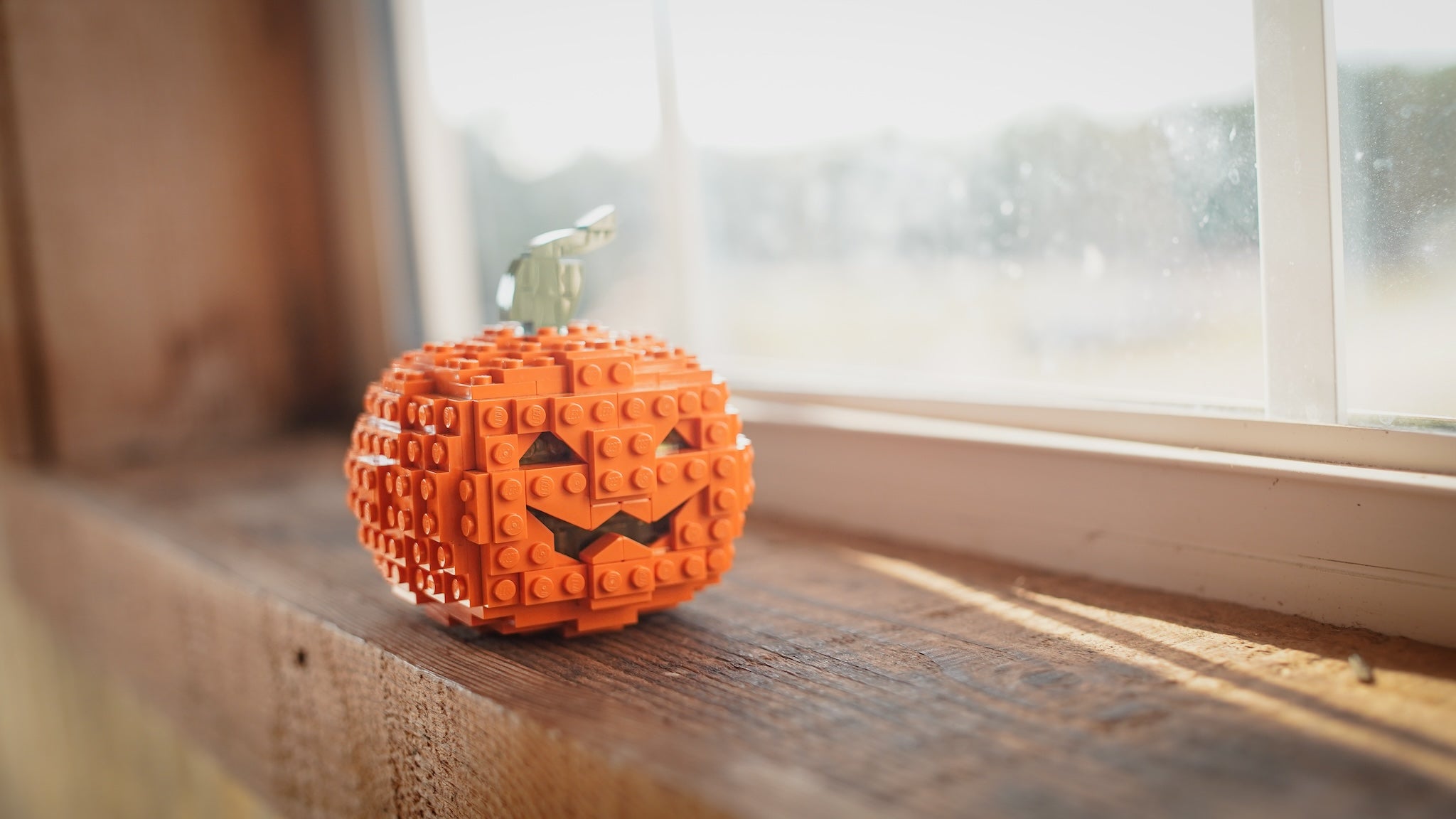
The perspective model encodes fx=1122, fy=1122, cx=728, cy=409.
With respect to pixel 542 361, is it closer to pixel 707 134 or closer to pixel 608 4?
pixel 707 134

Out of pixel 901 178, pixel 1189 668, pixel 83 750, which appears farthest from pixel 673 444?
pixel 83 750

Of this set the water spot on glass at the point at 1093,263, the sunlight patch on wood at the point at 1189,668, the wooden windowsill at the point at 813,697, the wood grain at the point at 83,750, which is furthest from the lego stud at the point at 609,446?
the wood grain at the point at 83,750

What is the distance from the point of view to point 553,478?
82 centimetres

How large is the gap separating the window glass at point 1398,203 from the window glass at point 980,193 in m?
0.09

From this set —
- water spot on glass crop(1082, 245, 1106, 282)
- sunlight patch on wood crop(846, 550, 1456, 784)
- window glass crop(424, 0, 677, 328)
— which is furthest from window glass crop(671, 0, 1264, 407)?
sunlight patch on wood crop(846, 550, 1456, 784)

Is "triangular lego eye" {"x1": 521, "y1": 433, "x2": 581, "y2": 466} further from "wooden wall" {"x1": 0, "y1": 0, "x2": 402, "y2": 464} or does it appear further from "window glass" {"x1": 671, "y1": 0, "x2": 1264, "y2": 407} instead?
"wooden wall" {"x1": 0, "y1": 0, "x2": 402, "y2": 464}

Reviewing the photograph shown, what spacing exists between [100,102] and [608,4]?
1079 mm

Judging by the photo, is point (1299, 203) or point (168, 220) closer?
point (1299, 203)

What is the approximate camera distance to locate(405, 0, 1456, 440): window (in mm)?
888

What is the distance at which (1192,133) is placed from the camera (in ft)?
3.37

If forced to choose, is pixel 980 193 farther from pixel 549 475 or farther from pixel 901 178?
pixel 549 475

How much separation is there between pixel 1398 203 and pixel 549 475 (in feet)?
2.24

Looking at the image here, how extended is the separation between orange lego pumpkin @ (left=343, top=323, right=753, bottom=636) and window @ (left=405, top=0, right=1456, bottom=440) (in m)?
0.46

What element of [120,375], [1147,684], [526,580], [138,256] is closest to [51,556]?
[120,375]
